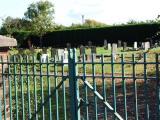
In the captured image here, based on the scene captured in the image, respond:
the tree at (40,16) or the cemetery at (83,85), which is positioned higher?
the tree at (40,16)

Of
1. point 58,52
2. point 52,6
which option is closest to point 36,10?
point 52,6

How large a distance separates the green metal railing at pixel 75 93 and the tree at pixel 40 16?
1525 inches

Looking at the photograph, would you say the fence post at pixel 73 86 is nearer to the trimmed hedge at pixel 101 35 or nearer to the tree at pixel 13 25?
the trimmed hedge at pixel 101 35

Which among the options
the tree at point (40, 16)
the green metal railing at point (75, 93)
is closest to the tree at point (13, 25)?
the tree at point (40, 16)

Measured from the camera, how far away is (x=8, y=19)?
7569cm

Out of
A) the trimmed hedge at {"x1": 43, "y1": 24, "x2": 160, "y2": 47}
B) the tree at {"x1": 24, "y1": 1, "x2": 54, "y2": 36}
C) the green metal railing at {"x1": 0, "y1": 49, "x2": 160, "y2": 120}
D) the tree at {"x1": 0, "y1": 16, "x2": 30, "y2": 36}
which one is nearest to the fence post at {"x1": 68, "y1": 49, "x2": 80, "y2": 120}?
the green metal railing at {"x1": 0, "y1": 49, "x2": 160, "y2": 120}

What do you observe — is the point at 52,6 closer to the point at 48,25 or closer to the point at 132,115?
the point at 48,25

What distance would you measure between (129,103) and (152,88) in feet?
6.56

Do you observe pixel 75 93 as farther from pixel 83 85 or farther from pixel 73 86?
pixel 83 85

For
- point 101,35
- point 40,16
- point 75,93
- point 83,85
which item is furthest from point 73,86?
point 40,16

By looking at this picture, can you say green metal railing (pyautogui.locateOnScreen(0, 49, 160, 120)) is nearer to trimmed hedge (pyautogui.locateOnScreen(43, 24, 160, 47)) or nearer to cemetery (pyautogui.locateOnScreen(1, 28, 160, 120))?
cemetery (pyautogui.locateOnScreen(1, 28, 160, 120))

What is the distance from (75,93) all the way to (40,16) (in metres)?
55.4

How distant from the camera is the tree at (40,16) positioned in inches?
2290

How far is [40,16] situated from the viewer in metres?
61.1
